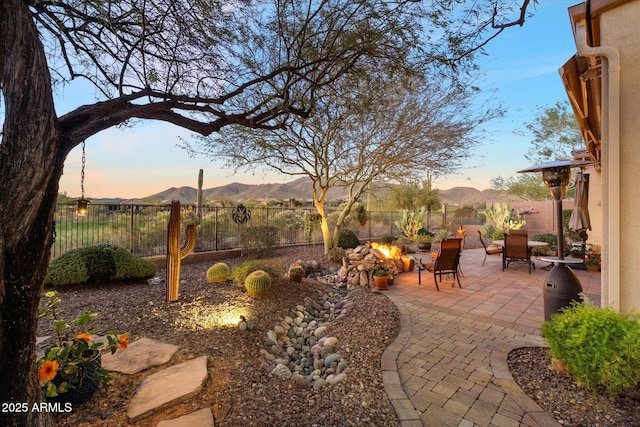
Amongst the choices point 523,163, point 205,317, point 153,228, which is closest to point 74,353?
point 205,317

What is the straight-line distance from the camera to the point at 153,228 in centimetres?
753

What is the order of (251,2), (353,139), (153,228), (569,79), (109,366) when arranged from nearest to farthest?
(109,366), (251,2), (569,79), (153,228), (353,139)

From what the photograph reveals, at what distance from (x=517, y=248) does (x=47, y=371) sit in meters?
8.82

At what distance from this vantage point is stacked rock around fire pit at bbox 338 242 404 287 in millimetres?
6121

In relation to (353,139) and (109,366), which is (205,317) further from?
(353,139)

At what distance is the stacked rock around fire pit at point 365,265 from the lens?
612 cm

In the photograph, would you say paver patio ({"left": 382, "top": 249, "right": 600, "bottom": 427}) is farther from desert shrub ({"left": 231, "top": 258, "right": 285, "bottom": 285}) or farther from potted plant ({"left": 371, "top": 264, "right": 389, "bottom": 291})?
desert shrub ({"left": 231, "top": 258, "right": 285, "bottom": 285})

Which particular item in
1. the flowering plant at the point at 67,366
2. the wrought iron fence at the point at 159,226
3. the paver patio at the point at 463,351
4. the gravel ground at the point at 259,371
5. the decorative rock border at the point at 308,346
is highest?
the wrought iron fence at the point at 159,226

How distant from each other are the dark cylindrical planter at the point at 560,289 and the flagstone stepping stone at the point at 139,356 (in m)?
4.43

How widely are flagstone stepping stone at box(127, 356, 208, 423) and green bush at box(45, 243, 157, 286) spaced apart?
3.66 metres

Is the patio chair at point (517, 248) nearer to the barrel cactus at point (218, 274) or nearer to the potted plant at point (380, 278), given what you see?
the potted plant at point (380, 278)

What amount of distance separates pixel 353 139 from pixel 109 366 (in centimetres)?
736

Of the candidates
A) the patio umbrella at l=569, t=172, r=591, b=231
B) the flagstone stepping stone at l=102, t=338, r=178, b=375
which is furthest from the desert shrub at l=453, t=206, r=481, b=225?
the flagstone stepping stone at l=102, t=338, r=178, b=375

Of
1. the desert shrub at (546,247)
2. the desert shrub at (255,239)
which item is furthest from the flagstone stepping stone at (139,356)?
the desert shrub at (546,247)
